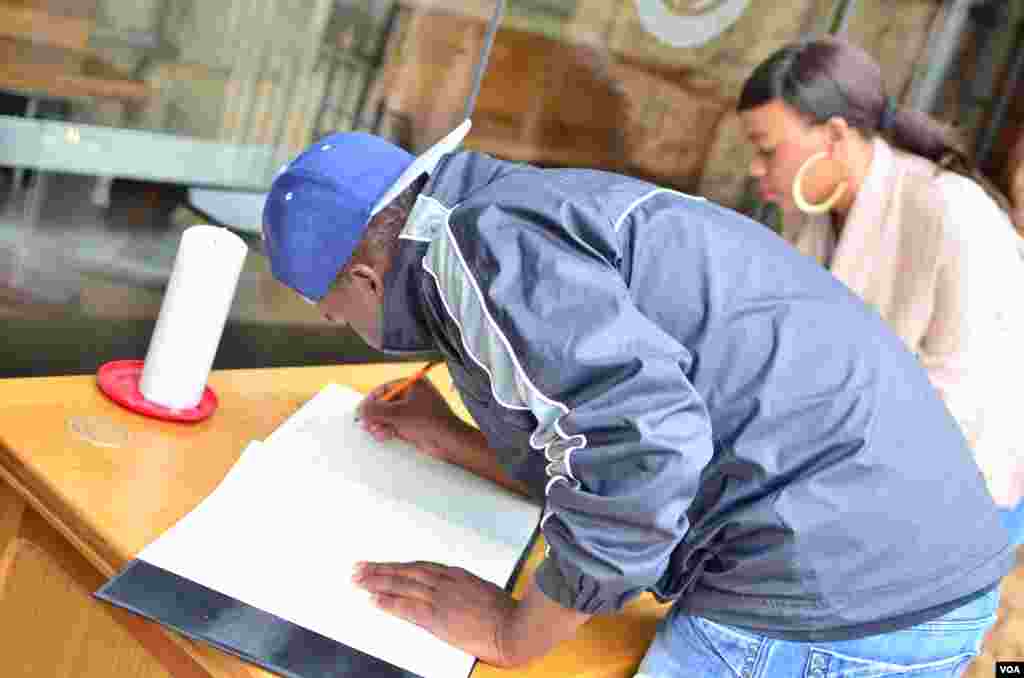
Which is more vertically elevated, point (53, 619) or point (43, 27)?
point (43, 27)

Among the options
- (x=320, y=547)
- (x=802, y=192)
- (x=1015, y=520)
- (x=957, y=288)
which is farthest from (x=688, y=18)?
(x=320, y=547)

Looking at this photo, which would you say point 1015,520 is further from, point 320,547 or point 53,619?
point 53,619

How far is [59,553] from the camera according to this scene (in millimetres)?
1135

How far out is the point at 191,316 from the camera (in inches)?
51.8

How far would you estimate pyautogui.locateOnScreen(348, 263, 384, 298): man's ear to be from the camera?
3.53ft

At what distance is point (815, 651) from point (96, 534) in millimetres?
690

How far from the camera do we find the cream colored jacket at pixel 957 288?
6.15 ft

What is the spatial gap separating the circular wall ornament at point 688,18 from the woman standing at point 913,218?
49cm

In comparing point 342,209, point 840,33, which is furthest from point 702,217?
point 840,33

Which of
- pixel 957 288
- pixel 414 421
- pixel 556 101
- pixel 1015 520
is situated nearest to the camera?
pixel 414 421

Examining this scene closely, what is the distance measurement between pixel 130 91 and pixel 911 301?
4.38 ft

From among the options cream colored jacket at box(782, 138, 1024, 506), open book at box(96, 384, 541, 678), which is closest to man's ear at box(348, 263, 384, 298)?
open book at box(96, 384, 541, 678)

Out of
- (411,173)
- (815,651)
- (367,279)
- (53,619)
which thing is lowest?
(53,619)

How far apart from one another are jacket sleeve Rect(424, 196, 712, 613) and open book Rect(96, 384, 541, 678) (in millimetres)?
208
